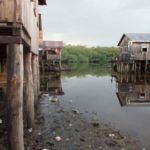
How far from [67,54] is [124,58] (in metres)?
65.8

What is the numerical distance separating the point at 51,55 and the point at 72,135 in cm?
3440

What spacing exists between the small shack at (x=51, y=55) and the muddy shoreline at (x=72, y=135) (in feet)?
87.6

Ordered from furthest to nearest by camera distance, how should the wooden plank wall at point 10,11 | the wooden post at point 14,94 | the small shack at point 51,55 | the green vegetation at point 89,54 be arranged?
the green vegetation at point 89,54 < the small shack at point 51,55 < the wooden post at point 14,94 < the wooden plank wall at point 10,11

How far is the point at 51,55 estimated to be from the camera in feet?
147

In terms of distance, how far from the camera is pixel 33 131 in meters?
11.0

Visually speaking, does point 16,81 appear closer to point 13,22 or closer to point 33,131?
point 13,22

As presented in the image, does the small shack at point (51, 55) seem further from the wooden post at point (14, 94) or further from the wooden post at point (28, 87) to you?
the wooden post at point (14, 94)

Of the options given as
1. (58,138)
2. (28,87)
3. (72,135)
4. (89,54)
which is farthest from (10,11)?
(89,54)

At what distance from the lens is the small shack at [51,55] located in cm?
4142

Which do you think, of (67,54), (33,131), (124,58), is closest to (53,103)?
(33,131)

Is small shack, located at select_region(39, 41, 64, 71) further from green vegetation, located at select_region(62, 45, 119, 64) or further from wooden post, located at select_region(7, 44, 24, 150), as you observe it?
green vegetation, located at select_region(62, 45, 119, 64)

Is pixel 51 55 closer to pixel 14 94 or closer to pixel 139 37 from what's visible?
pixel 139 37

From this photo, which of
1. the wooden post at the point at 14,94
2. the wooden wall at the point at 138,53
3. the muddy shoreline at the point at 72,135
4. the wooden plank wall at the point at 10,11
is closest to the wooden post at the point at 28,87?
the muddy shoreline at the point at 72,135

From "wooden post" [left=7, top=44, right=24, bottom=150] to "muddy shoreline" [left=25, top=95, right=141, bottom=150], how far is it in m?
2.12
